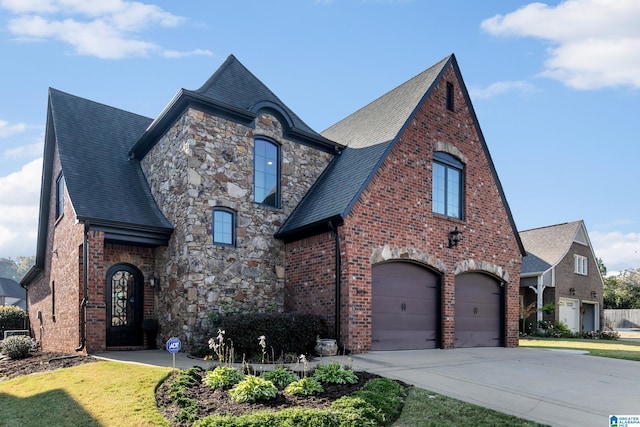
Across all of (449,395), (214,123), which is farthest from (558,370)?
(214,123)

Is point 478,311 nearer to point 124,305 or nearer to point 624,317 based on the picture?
point 124,305

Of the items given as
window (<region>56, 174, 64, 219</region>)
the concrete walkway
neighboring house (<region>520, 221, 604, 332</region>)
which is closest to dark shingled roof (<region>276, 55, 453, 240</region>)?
the concrete walkway

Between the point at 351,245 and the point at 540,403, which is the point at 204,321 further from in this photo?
the point at 540,403

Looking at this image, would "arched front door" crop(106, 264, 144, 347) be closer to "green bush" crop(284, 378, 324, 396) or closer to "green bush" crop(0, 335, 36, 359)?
"green bush" crop(0, 335, 36, 359)

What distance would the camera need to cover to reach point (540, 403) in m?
6.75

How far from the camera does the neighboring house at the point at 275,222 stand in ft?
38.4

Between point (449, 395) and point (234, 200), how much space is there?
25.6ft

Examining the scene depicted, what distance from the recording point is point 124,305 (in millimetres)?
13109

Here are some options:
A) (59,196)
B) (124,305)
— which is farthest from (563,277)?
(59,196)

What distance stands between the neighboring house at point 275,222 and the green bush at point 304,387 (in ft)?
13.6

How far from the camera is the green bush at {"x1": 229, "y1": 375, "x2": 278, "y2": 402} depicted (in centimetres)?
634

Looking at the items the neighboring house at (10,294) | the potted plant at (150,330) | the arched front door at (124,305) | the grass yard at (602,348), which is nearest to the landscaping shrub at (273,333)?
the potted plant at (150,330)

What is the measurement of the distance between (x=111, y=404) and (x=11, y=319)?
730 inches

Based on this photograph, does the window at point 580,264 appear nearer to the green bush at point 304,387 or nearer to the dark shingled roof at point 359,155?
the dark shingled roof at point 359,155
